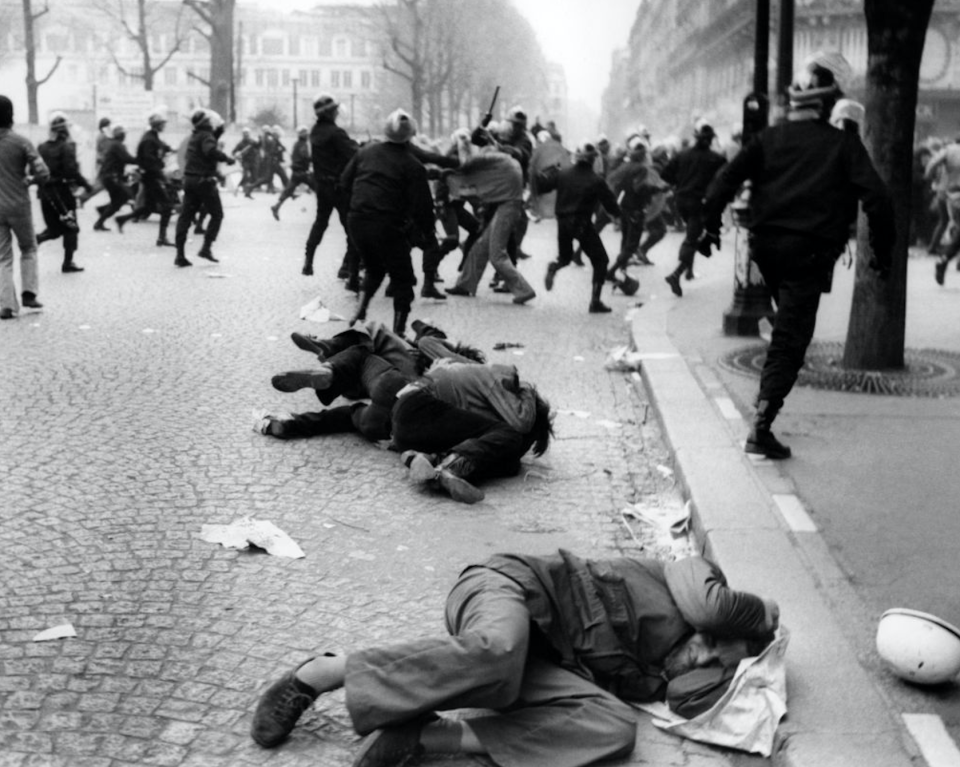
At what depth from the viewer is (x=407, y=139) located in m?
10.8

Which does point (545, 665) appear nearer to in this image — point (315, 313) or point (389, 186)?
point (389, 186)

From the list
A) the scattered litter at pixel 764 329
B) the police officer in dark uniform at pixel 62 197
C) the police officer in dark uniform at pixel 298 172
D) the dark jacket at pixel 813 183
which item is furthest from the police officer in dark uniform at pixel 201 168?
the dark jacket at pixel 813 183

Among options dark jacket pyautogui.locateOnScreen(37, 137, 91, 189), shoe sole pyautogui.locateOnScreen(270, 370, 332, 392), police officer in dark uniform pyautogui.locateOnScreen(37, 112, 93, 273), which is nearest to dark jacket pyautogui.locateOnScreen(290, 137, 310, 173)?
police officer in dark uniform pyautogui.locateOnScreen(37, 112, 93, 273)

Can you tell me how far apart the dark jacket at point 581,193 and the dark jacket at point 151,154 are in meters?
9.16

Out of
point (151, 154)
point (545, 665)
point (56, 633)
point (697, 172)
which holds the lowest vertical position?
point (56, 633)

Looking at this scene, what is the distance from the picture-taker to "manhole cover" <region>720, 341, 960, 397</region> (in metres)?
8.33

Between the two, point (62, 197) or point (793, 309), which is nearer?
point (793, 309)

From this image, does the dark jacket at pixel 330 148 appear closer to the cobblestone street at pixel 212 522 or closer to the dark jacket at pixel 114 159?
the cobblestone street at pixel 212 522

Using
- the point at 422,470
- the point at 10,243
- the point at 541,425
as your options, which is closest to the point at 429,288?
the point at 10,243

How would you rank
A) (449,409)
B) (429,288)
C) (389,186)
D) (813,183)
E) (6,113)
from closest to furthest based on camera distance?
(449,409) → (813,183) → (389,186) → (6,113) → (429,288)

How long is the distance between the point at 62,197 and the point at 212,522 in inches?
447

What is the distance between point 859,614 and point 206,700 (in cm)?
209

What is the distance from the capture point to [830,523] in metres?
5.45

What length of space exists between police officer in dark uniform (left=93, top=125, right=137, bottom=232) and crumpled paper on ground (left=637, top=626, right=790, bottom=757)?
1972cm
